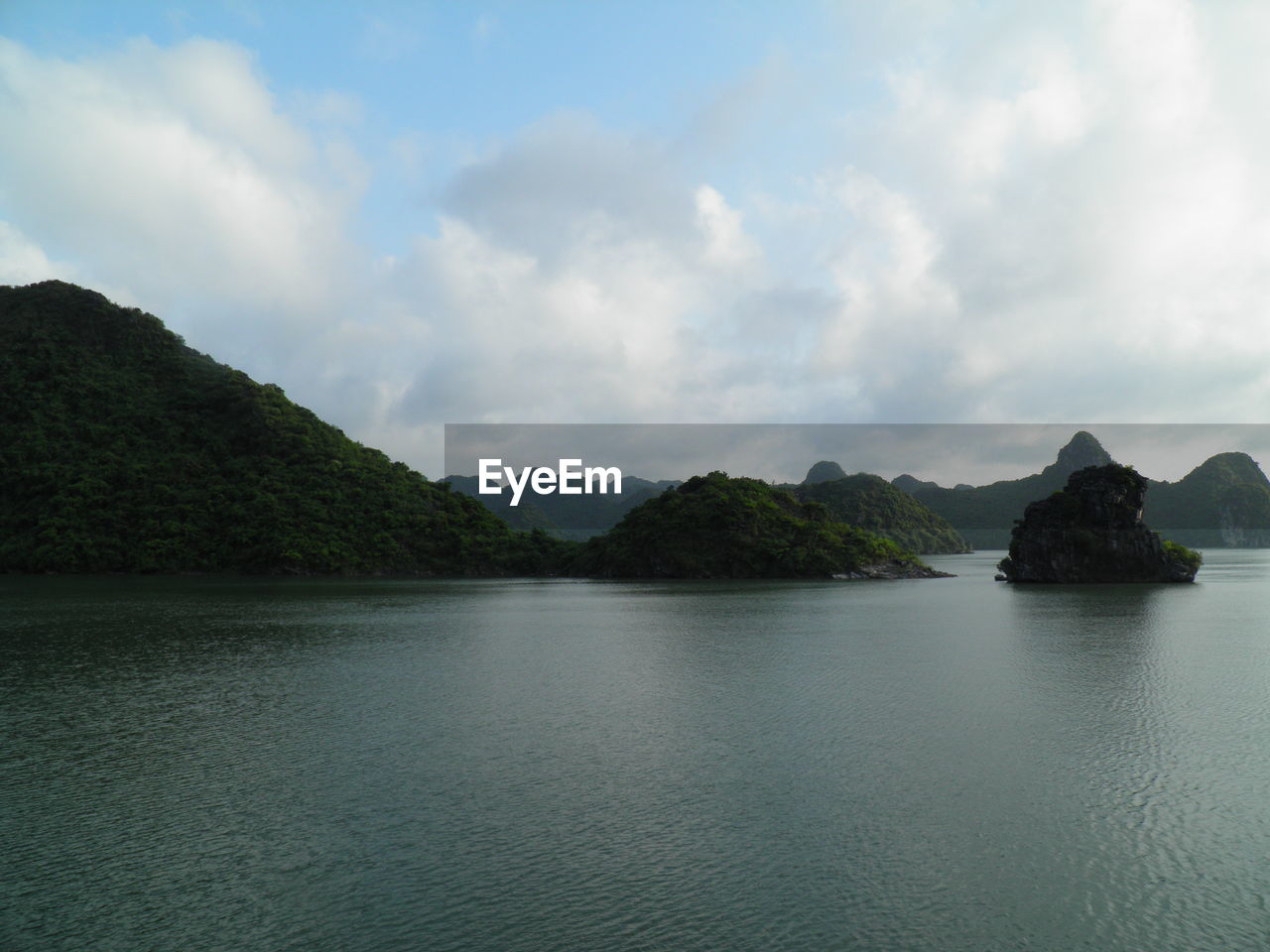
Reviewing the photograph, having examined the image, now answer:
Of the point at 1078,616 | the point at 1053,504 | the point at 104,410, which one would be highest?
the point at 104,410

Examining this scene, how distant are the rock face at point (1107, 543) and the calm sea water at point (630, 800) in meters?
43.5

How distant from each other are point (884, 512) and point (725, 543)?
74163mm

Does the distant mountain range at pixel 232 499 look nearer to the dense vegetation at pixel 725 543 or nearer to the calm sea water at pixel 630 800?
the dense vegetation at pixel 725 543

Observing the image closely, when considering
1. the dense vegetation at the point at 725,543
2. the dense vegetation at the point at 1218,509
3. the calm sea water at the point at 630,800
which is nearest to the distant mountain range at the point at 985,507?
the dense vegetation at the point at 1218,509

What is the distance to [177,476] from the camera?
69438 millimetres

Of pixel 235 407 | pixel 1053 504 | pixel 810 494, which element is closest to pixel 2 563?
pixel 235 407

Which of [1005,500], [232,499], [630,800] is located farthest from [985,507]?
Result: [630,800]

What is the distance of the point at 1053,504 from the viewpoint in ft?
206

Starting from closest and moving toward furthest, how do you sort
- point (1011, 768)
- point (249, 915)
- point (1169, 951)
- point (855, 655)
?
point (1169, 951) < point (249, 915) < point (1011, 768) < point (855, 655)

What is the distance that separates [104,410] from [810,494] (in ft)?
352

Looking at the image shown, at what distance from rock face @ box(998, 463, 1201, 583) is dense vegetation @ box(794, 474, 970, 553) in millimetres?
64976

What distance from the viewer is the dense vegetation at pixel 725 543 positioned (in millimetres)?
73250

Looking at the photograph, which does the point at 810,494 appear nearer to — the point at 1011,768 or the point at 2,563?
the point at 2,563

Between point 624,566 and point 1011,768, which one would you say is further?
point 624,566
